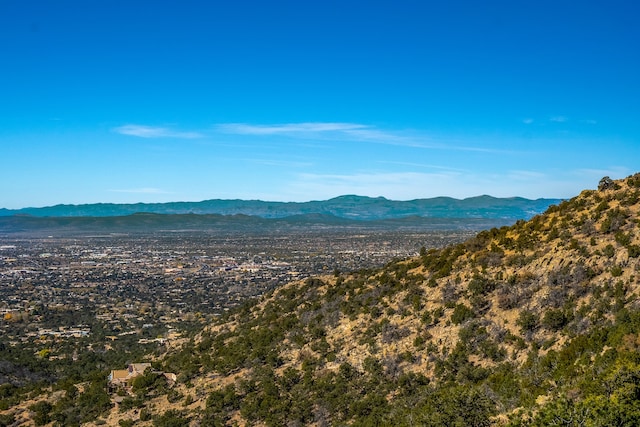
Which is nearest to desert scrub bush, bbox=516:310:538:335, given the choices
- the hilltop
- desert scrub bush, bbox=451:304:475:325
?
the hilltop

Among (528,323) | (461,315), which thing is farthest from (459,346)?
(528,323)

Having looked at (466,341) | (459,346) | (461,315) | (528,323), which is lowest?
(459,346)

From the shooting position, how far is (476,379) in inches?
761

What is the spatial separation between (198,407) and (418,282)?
475 inches

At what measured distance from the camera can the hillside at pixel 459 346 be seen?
15219 millimetres

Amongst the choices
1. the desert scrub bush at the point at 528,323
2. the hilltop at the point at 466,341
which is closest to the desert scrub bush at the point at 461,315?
the hilltop at the point at 466,341

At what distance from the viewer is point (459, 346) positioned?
21375 mm

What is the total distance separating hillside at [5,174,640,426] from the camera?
49.9ft

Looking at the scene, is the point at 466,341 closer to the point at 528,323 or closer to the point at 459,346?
the point at 459,346

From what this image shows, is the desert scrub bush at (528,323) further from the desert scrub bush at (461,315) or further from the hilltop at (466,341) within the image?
the desert scrub bush at (461,315)

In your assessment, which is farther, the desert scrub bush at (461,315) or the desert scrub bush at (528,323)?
the desert scrub bush at (461,315)

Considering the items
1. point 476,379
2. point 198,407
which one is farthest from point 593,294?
point 198,407

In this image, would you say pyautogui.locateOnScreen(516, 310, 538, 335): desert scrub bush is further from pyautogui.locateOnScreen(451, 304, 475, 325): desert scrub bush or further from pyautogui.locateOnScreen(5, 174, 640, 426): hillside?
pyautogui.locateOnScreen(451, 304, 475, 325): desert scrub bush

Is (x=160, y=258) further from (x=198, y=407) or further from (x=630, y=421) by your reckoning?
(x=630, y=421)
